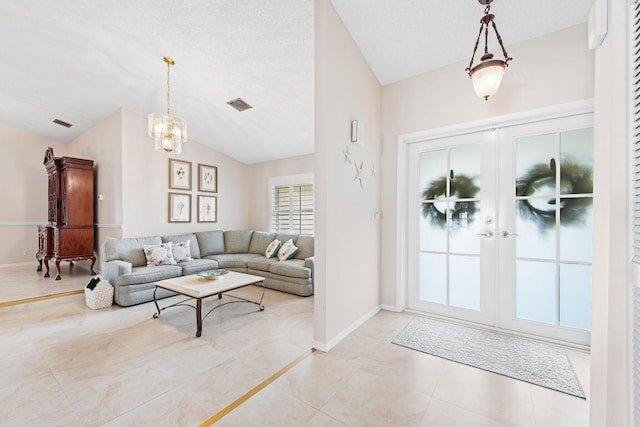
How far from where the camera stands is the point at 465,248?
282cm

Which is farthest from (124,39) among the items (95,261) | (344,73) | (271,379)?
(95,261)

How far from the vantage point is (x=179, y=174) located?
5113 mm

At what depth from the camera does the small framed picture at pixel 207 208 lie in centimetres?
549

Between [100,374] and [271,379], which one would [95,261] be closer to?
[100,374]

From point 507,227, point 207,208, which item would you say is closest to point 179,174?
point 207,208

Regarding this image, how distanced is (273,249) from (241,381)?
307 centimetres

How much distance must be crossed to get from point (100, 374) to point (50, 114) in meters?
5.34

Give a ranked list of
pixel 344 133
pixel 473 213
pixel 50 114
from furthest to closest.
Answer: pixel 50 114 → pixel 473 213 → pixel 344 133

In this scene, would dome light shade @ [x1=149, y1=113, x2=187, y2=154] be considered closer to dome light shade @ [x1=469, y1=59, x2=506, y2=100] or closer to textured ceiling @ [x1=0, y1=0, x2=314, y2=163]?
textured ceiling @ [x1=0, y1=0, x2=314, y2=163]

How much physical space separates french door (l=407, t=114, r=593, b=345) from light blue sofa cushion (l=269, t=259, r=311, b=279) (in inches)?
58.3

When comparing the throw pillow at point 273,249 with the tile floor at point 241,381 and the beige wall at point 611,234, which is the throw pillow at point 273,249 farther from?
the beige wall at point 611,234

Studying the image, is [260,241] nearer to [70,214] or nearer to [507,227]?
[70,214]

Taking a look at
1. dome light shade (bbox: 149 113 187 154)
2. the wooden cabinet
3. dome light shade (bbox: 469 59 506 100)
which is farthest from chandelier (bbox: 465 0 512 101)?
the wooden cabinet

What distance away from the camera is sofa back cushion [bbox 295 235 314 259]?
4.62 m
